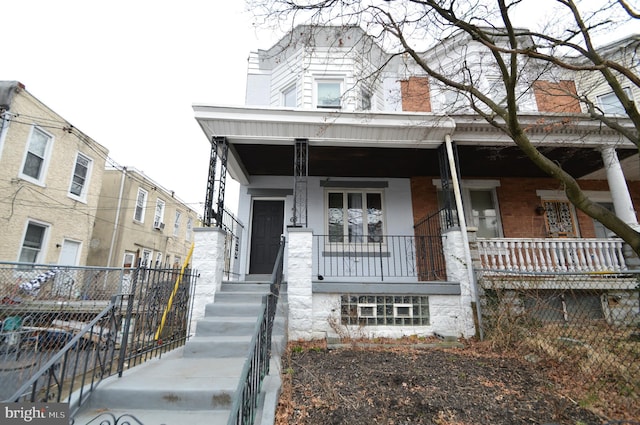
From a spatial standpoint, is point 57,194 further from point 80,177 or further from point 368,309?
point 368,309

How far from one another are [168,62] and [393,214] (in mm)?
6697

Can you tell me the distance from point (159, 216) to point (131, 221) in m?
2.50

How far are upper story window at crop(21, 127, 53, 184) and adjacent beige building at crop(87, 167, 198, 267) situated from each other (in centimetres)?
455

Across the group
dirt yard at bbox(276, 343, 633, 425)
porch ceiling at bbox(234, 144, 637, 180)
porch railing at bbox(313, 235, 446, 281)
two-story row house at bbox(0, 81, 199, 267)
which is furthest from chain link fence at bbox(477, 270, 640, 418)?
Result: two-story row house at bbox(0, 81, 199, 267)

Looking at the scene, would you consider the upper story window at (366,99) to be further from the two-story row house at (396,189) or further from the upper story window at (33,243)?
the upper story window at (33,243)

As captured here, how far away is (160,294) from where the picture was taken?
13.5 feet

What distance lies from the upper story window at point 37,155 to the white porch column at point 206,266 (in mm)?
8356

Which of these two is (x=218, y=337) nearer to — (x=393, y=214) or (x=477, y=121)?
(x=393, y=214)

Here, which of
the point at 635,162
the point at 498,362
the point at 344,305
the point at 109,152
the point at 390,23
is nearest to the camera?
the point at 498,362

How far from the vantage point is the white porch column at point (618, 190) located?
6.04 meters

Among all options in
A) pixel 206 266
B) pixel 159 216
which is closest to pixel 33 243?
pixel 159 216

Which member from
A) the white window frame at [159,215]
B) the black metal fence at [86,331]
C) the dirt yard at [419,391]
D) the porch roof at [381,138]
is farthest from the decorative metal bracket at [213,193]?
the white window frame at [159,215]

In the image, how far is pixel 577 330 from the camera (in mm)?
4637

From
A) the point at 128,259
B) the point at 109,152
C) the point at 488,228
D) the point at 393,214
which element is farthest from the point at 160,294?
the point at 128,259
